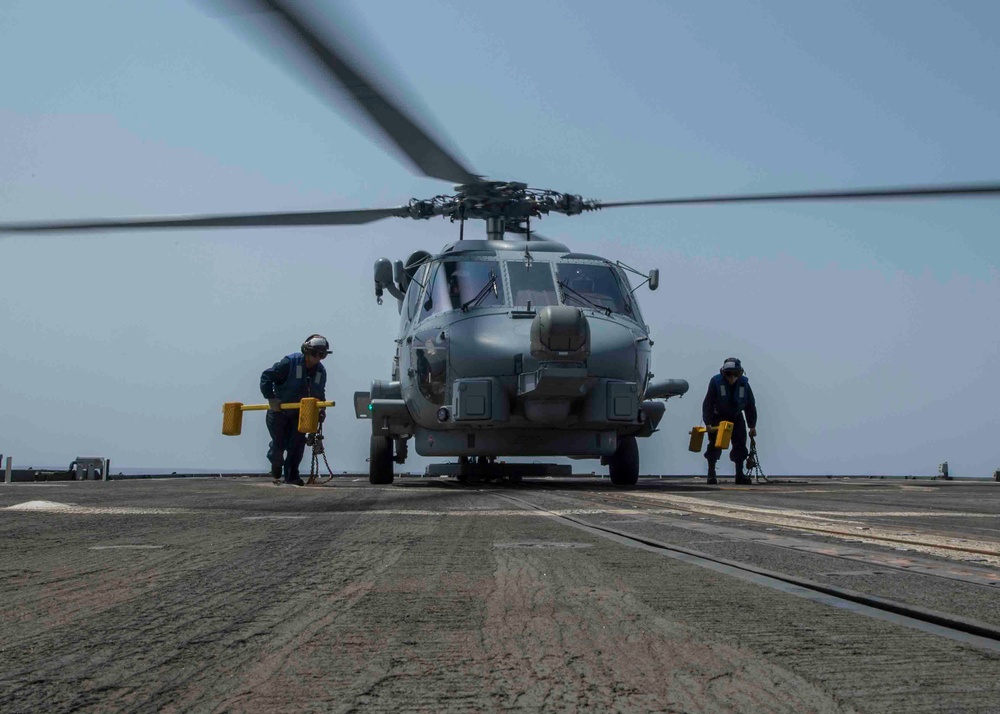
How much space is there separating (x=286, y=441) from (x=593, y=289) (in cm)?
434

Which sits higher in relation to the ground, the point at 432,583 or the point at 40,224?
the point at 40,224

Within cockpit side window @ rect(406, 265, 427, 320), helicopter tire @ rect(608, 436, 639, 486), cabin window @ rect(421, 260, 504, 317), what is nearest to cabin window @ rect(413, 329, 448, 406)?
cabin window @ rect(421, 260, 504, 317)

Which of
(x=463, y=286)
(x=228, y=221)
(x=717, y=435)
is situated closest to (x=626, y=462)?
(x=717, y=435)

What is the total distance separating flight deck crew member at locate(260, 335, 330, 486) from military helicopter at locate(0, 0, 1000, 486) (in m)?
1.25

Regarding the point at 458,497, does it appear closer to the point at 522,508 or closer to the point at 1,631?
the point at 522,508

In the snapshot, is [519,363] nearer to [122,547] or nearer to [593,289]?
[593,289]

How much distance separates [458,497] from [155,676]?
275 inches

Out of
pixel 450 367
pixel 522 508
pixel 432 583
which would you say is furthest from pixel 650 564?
pixel 450 367

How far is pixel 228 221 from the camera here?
30.9 feet

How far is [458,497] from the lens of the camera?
8.72 m

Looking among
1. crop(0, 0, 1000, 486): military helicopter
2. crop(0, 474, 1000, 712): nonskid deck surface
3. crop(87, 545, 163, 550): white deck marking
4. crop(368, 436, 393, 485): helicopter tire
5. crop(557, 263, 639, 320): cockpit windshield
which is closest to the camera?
crop(0, 474, 1000, 712): nonskid deck surface

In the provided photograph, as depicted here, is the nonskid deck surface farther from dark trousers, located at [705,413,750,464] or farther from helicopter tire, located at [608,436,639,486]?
dark trousers, located at [705,413,750,464]

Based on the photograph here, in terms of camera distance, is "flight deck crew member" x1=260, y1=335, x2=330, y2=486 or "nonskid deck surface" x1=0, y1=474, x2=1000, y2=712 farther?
"flight deck crew member" x1=260, y1=335, x2=330, y2=486

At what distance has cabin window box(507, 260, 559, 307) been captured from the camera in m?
13.2
